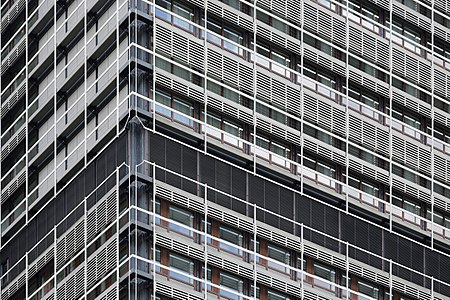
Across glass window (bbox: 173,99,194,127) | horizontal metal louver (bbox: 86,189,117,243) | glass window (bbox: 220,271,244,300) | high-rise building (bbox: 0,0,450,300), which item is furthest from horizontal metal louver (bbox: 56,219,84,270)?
glass window (bbox: 220,271,244,300)

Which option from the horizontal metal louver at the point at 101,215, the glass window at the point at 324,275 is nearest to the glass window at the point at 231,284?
the glass window at the point at 324,275

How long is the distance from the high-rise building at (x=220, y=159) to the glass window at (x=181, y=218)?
0.31 feet

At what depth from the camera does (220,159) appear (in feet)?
599

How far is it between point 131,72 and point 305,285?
19.2m

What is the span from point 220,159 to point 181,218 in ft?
21.9

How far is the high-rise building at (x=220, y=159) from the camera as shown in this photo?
585 feet

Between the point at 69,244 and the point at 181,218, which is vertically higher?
the point at 69,244

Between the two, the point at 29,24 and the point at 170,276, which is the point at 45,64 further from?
the point at 170,276

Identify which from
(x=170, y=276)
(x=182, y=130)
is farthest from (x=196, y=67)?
(x=170, y=276)

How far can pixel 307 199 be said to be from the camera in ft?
616

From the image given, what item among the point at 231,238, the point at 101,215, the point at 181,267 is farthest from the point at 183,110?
the point at 181,267

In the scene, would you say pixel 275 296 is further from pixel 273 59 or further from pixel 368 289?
pixel 273 59

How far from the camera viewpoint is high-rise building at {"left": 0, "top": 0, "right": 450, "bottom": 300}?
178 m

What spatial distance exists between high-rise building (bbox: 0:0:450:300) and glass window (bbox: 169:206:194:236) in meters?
0.09
